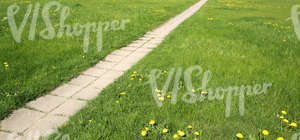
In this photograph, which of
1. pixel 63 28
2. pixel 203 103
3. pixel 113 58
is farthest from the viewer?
pixel 63 28

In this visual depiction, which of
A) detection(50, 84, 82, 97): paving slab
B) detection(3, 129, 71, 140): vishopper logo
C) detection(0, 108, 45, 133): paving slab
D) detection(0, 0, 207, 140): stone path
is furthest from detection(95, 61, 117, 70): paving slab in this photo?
detection(3, 129, 71, 140): vishopper logo

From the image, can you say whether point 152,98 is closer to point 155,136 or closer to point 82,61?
point 155,136

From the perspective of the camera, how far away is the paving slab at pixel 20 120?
268 cm

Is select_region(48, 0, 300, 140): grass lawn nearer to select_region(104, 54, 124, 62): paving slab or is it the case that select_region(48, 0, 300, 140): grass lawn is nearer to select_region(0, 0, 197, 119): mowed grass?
select_region(104, 54, 124, 62): paving slab

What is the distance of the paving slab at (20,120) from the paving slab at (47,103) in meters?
0.12

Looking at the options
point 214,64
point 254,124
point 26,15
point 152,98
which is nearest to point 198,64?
point 214,64

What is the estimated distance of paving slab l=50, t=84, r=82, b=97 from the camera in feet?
11.5

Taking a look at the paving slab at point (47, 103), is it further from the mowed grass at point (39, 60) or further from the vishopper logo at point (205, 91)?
the vishopper logo at point (205, 91)

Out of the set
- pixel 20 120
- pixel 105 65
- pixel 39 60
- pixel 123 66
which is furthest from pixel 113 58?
pixel 20 120

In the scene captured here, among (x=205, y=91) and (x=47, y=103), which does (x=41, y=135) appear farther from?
(x=205, y=91)

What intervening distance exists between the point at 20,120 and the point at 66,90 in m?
0.93

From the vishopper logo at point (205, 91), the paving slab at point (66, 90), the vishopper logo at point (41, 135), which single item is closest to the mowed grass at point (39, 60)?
the paving slab at point (66, 90)

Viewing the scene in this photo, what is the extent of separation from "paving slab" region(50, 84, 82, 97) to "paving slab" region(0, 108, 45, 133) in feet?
1.85

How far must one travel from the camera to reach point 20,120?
2.84 meters
